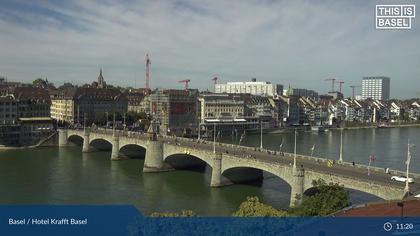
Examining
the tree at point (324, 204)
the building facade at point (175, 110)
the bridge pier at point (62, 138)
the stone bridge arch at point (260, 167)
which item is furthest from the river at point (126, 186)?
the building facade at point (175, 110)

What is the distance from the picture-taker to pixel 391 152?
257ft

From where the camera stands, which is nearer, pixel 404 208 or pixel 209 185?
pixel 404 208

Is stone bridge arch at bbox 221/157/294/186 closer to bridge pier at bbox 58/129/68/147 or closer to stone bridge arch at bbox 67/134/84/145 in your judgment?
stone bridge arch at bbox 67/134/84/145

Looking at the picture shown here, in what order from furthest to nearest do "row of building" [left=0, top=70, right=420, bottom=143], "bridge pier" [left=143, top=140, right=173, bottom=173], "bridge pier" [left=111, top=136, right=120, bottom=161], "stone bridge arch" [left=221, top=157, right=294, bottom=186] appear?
1. "row of building" [left=0, top=70, right=420, bottom=143]
2. "bridge pier" [left=111, top=136, right=120, bottom=161]
3. "bridge pier" [left=143, top=140, right=173, bottom=173]
4. "stone bridge arch" [left=221, top=157, right=294, bottom=186]

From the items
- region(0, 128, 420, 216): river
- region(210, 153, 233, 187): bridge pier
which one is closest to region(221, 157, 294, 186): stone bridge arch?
region(210, 153, 233, 187): bridge pier

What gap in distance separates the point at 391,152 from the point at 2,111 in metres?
66.1

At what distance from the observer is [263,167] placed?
43.5 m

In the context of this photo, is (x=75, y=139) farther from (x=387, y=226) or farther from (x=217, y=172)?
(x=387, y=226)

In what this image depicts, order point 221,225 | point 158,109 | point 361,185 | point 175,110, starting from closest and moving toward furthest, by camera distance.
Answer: point 221,225
point 361,185
point 175,110
point 158,109

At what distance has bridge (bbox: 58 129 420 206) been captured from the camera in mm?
34875

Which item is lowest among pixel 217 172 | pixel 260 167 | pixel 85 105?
pixel 217 172

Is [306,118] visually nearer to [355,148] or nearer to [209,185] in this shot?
[355,148]

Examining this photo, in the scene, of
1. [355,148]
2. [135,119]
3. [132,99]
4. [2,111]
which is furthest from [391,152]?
[132,99]

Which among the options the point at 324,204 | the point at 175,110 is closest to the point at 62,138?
the point at 175,110
